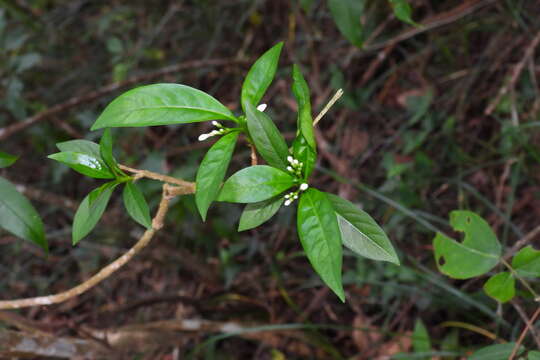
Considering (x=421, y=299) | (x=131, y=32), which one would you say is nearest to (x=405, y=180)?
(x=421, y=299)

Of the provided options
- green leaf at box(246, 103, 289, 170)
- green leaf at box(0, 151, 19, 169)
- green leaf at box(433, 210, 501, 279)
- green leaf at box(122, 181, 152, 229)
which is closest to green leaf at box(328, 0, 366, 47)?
green leaf at box(433, 210, 501, 279)

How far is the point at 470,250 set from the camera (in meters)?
1.36

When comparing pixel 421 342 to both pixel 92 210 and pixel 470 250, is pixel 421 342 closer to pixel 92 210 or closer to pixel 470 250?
pixel 470 250

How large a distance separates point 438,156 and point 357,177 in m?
0.38

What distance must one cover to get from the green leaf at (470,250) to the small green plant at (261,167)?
0.45m

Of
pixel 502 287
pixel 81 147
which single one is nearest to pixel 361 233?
pixel 502 287

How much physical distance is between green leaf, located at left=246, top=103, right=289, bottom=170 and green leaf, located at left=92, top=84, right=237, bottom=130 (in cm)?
A: 6

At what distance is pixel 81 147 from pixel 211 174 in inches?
13.4

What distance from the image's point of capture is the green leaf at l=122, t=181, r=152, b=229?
105 cm

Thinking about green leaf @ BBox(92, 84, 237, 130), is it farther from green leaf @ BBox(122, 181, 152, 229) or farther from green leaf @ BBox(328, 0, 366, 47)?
green leaf @ BBox(328, 0, 366, 47)

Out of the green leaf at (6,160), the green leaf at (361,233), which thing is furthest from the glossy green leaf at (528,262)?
the green leaf at (6,160)

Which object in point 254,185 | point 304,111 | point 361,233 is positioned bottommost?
point 361,233

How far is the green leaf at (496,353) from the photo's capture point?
48.6 inches

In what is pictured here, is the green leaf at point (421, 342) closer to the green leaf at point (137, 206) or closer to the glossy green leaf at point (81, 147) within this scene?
the green leaf at point (137, 206)
